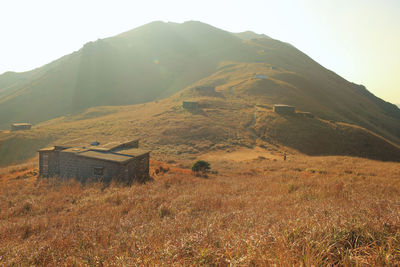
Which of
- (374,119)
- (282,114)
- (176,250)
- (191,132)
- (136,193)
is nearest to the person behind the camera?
(176,250)

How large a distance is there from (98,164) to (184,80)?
89.3 m

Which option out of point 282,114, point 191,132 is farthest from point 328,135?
point 191,132

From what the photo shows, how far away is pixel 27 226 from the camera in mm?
5418

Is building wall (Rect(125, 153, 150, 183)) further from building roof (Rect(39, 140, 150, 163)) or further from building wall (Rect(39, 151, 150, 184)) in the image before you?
building roof (Rect(39, 140, 150, 163))

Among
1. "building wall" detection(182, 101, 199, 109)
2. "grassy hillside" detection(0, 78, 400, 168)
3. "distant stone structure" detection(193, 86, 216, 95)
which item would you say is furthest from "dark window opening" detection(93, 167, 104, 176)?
"distant stone structure" detection(193, 86, 216, 95)

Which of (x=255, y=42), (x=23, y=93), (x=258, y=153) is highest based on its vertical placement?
(x=255, y=42)

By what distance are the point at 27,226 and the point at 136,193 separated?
3529 millimetres

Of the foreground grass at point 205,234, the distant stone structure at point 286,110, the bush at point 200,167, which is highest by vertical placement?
the distant stone structure at point 286,110

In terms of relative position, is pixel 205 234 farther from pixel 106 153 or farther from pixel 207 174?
pixel 207 174

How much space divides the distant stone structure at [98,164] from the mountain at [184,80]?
1569 inches

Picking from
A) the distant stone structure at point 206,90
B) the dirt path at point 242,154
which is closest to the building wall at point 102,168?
the dirt path at point 242,154

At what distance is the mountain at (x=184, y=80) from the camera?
61.7 metres

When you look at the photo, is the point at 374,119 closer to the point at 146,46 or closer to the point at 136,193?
the point at 136,193

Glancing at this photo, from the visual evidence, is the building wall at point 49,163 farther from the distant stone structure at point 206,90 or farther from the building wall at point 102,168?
the distant stone structure at point 206,90
